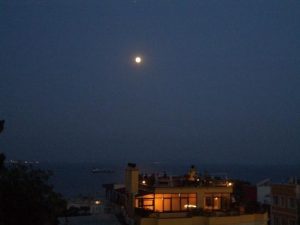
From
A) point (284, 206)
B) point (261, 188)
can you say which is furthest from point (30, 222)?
point (261, 188)

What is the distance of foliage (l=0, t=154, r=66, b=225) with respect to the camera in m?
15.5

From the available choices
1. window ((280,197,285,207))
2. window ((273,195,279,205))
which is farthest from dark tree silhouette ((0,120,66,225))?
window ((273,195,279,205))

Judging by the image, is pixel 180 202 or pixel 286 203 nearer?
pixel 180 202

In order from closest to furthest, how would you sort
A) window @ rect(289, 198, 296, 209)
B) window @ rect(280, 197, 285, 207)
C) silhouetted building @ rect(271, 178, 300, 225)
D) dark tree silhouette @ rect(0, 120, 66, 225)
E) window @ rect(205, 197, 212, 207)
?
dark tree silhouette @ rect(0, 120, 66, 225) → window @ rect(205, 197, 212, 207) → silhouetted building @ rect(271, 178, 300, 225) → window @ rect(289, 198, 296, 209) → window @ rect(280, 197, 285, 207)

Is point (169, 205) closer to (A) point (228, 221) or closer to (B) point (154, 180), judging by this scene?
(B) point (154, 180)

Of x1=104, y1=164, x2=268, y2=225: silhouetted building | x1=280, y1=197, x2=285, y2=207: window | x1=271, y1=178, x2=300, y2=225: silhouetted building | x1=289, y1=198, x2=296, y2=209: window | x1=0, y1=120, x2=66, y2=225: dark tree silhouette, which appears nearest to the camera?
x1=0, y1=120, x2=66, y2=225: dark tree silhouette

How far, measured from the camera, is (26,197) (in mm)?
16062

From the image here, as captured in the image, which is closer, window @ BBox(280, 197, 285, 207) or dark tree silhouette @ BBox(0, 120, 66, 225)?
dark tree silhouette @ BBox(0, 120, 66, 225)

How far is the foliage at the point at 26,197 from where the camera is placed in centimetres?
1548

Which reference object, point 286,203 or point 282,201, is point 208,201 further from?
point 282,201

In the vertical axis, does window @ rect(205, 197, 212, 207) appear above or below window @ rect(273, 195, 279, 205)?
below

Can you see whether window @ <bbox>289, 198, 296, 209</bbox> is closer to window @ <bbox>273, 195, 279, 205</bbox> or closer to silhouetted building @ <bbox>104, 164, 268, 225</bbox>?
window @ <bbox>273, 195, 279, 205</bbox>

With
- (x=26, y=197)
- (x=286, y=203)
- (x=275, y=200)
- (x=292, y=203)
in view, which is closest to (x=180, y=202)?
(x=26, y=197)

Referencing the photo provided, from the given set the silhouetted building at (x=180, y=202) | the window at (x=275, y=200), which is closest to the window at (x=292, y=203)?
the window at (x=275, y=200)
